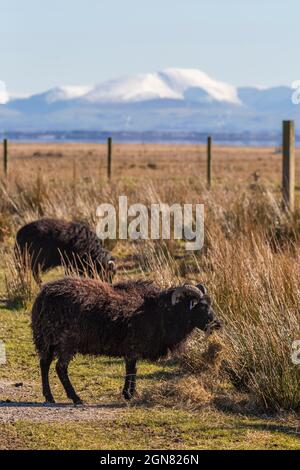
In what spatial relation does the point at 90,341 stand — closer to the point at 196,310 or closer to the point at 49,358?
the point at 49,358

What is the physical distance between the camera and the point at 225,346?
974 cm

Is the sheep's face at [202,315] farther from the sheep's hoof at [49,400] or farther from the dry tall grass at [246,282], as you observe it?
the sheep's hoof at [49,400]

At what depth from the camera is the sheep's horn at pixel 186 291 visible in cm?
973

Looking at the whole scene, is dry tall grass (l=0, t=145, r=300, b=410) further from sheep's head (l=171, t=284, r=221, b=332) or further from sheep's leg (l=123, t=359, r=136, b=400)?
sheep's leg (l=123, t=359, r=136, b=400)

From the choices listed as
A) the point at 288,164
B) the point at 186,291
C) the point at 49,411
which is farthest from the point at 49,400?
the point at 288,164

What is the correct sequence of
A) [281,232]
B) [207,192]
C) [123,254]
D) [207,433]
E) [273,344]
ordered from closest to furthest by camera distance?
[207,433]
[273,344]
[281,232]
[123,254]
[207,192]

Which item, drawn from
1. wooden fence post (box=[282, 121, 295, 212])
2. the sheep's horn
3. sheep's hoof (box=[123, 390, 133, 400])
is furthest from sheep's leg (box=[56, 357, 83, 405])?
wooden fence post (box=[282, 121, 295, 212])

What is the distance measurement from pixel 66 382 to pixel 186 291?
1.34m

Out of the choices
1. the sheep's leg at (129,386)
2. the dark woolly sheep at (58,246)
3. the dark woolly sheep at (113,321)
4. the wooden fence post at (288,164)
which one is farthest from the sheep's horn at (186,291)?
Result: the wooden fence post at (288,164)

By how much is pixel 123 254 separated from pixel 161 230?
2.60ft

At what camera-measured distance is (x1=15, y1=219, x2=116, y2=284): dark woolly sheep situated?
1464 centimetres

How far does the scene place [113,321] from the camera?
9.48 m

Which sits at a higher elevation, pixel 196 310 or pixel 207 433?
pixel 196 310
